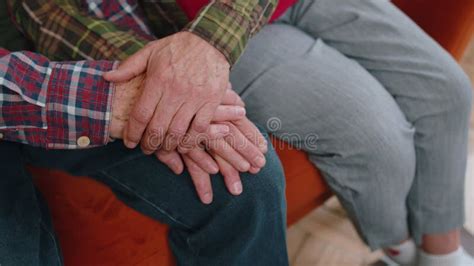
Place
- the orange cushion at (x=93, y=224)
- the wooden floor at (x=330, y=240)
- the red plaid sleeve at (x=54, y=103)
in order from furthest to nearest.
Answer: the wooden floor at (x=330, y=240) → the orange cushion at (x=93, y=224) → the red plaid sleeve at (x=54, y=103)

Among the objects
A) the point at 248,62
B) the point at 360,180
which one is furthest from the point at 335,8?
the point at 360,180

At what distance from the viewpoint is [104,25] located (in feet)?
2.41

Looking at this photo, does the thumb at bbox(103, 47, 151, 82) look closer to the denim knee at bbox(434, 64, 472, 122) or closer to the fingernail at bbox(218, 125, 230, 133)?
the fingernail at bbox(218, 125, 230, 133)

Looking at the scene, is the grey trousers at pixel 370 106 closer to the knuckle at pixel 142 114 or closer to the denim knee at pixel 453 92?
the denim knee at pixel 453 92

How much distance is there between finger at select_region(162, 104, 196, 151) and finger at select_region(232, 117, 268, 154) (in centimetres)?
8

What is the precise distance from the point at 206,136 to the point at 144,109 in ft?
0.31

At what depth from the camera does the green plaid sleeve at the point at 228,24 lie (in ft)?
2.13

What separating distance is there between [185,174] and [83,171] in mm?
156

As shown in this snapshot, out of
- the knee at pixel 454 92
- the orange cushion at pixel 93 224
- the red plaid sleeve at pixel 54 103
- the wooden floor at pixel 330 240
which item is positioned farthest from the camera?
the wooden floor at pixel 330 240

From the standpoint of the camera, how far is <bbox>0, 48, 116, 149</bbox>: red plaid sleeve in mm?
587

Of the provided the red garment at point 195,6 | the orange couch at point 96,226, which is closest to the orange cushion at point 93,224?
the orange couch at point 96,226

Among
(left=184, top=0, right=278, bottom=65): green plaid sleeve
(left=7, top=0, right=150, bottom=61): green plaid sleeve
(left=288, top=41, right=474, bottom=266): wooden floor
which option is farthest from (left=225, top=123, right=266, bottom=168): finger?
(left=288, top=41, right=474, bottom=266): wooden floor

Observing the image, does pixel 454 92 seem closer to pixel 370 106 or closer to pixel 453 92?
pixel 453 92

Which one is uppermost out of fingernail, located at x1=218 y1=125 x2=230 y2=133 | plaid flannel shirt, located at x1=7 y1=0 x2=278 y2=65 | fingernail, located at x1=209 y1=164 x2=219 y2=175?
plaid flannel shirt, located at x1=7 y1=0 x2=278 y2=65
